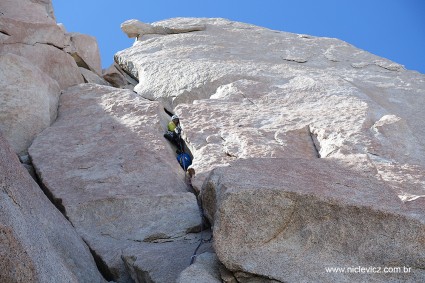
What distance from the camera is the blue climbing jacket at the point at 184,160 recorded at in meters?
7.51

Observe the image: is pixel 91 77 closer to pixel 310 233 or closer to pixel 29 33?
pixel 29 33

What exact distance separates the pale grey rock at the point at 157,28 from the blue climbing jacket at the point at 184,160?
20.8ft

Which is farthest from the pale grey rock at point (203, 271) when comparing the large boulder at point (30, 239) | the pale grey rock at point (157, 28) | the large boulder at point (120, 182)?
the pale grey rock at point (157, 28)

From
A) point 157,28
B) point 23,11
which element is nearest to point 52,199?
point 23,11

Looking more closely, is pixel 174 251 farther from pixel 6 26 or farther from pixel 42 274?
pixel 6 26

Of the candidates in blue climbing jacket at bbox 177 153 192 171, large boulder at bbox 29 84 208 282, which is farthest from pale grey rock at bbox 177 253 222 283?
blue climbing jacket at bbox 177 153 192 171

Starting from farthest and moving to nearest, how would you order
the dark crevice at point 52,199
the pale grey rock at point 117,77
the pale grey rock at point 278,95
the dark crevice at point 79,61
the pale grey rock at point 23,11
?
the dark crevice at point 79,61, the pale grey rock at point 117,77, the pale grey rock at point 23,11, the pale grey rock at point 278,95, the dark crevice at point 52,199

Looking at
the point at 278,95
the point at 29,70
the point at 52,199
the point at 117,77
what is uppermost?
the point at 278,95

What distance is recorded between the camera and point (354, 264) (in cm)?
391

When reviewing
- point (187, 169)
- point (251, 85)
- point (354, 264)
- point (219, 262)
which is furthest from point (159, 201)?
point (251, 85)

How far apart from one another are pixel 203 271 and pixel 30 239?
4.39 ft

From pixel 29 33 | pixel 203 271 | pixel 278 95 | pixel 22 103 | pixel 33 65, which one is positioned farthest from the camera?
pixel 29 33

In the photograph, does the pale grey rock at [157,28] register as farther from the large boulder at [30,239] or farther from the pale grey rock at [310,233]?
the pale grey rock at [310,233]

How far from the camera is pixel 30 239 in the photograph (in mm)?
3266
